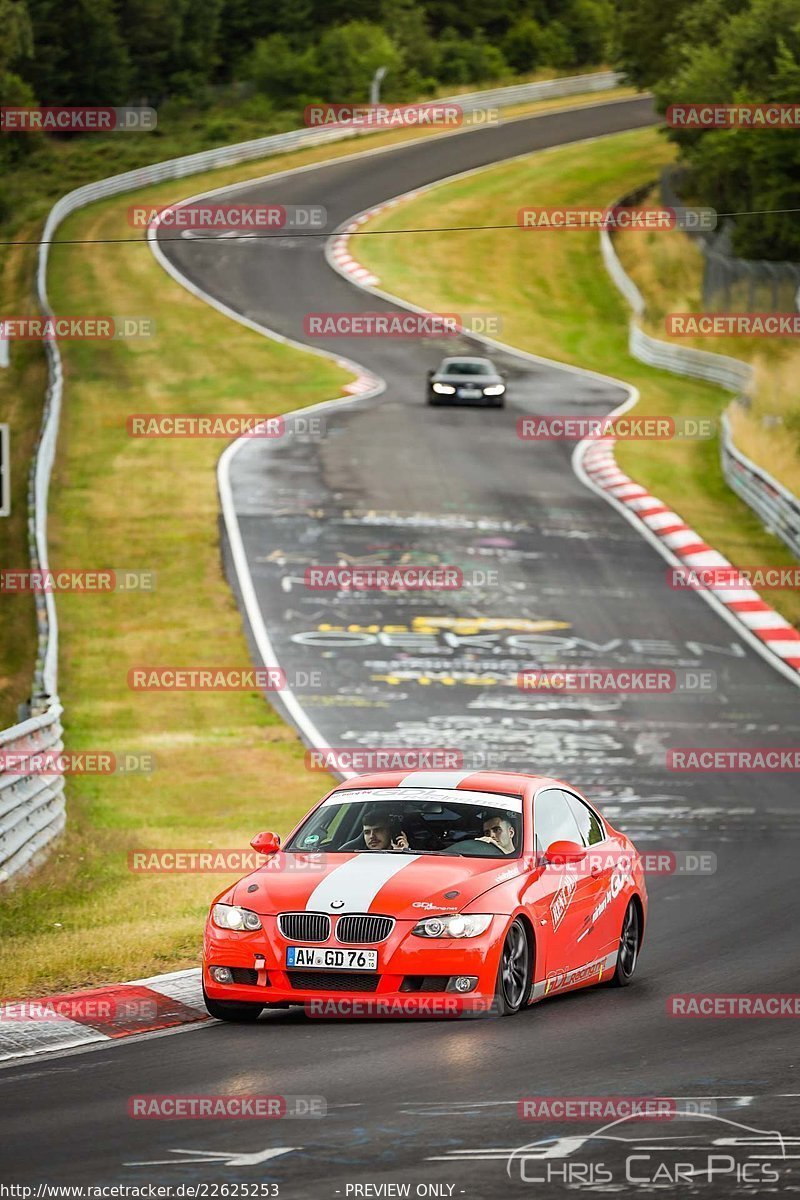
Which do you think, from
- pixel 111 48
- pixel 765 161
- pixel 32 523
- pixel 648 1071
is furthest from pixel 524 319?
pixel 648 1071

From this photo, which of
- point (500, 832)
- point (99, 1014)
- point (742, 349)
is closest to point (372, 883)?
point (500, 832)

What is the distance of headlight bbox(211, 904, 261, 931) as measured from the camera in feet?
33.7

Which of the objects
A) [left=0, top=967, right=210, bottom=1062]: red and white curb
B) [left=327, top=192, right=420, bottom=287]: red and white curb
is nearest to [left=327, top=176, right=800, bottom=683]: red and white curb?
[left=327, top=192, right=420, bottom=287]: red and white curb

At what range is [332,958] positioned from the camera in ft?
32.9

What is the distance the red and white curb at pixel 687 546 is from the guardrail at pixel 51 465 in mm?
9443

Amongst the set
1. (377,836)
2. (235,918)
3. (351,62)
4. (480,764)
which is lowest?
(480,764)

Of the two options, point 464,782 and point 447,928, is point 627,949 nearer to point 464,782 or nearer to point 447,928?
point 464,782

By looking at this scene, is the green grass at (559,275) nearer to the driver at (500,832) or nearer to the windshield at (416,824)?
the windshield at (416,824)

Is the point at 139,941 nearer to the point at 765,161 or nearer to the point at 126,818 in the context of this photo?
the point at 126,818

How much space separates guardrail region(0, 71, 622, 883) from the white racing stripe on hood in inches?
185

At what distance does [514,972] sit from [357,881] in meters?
0.96

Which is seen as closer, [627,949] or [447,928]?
[447,928]

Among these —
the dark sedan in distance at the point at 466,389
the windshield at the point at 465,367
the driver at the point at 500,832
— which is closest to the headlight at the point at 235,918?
the driver at the point at 500,832

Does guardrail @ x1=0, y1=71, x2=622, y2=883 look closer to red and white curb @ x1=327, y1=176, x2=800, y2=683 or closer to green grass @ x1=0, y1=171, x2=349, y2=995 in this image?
green grass @ x1=0, y1=171, x2=349, y2=995
